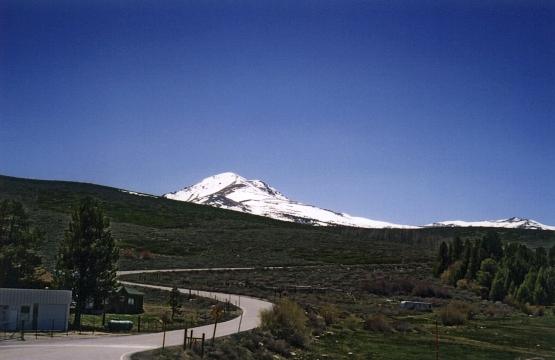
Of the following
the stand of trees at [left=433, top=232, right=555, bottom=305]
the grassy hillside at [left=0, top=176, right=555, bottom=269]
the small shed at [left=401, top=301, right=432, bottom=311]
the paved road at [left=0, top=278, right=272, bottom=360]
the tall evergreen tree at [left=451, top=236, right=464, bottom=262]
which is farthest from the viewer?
the grassy hillside at [left=0, top=176, right=555, bottom=269]

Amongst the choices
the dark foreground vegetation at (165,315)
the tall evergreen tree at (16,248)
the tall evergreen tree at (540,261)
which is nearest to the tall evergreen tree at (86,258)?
the dark foreground vegetation at (165,315)

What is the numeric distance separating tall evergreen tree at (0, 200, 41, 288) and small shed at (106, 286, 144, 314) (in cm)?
637

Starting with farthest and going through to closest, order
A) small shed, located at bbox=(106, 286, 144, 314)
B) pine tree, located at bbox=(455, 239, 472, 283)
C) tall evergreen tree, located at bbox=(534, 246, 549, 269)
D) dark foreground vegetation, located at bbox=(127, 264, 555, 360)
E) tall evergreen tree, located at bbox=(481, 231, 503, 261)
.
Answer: tall evergreen tree, located at bbox=(481, 231, 503, 261) → pine tree, located at bbox=(455, 239, 472, 283) → tall evergreen tree, located at bbox=(534, 246, 549, 269) → small shed, located at bbox=(106, 286, 144, 314) → dark foreground vegetation, located at bbox=(127, 264, 555, 360)

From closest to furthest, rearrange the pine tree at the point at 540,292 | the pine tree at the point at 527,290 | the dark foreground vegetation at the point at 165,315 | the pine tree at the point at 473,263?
the dark foreground vegetation at the point at 165,315 → the pine tree at the point at 540,292 → the pine tree at the point at 527,290 → the pine tree at the point at 473,263

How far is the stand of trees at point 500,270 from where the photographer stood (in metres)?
69.6

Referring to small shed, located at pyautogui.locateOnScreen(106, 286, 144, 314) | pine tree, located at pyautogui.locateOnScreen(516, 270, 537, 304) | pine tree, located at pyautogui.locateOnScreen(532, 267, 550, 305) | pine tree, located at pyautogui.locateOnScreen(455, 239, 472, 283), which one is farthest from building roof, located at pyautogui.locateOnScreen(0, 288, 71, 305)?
pine tree, located at pyautogui.locateOnScreen(455, 239, 472, 283)

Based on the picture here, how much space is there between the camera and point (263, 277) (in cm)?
8262

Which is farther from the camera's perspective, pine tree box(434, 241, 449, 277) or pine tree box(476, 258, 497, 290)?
pine tree box(434, 241, 449, 277)

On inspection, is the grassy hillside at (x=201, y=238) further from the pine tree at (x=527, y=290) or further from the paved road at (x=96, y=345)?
the pine tree at (x=527, y=290)

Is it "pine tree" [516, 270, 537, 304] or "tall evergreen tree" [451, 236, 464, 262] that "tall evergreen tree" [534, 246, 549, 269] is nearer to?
"pine tree" [516, 270, 537, 304]

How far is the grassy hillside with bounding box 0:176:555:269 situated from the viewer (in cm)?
10325

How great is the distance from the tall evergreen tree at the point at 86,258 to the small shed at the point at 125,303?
5827mm

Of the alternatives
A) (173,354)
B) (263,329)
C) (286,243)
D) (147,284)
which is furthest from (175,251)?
(173,354)

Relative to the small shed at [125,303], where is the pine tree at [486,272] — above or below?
above
